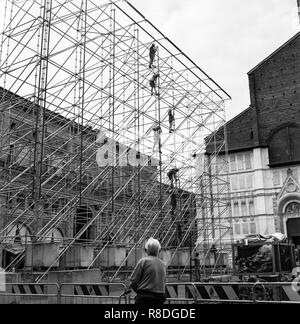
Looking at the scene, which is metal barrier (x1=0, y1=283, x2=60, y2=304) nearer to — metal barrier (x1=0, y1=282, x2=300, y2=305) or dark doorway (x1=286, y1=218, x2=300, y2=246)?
metal barrier (x1=0, y1=282, x2=300, y2=305)

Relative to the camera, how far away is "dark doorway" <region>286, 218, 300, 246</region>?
3588 cm

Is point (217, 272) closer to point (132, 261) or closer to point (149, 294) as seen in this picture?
point (132, 261)

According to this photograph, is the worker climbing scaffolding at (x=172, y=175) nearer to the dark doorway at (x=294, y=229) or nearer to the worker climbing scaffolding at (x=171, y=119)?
the worker climbing scaffolding at (x=171, y=119)

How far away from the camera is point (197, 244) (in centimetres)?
2722

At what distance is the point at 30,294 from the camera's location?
10773mm

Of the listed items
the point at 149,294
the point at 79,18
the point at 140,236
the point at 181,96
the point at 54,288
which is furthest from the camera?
the point at 181,96

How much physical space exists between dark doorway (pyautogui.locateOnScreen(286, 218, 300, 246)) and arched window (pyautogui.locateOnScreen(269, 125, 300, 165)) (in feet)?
16.4

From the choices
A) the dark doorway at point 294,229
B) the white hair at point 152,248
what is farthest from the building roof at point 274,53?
the white hair at point 152,248

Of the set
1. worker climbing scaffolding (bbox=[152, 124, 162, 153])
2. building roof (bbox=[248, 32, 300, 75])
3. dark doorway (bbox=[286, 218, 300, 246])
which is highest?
building roof (bbox=[248, 32, 300, 75])

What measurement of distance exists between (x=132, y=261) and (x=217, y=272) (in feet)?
29.4

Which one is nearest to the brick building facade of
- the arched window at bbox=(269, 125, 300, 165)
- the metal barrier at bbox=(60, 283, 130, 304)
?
the arched window at bbox=(269, 125, 300, 165)

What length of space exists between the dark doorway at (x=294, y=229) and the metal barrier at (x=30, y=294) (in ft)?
90.5
